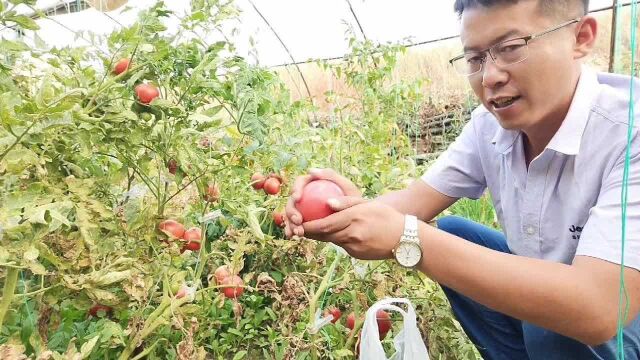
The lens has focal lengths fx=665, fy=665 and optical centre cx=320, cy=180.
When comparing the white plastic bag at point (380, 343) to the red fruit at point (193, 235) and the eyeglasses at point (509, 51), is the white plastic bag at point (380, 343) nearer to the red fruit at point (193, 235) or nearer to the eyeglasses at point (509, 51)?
the red fruit at point (193, 235)

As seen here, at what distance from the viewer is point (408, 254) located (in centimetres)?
112

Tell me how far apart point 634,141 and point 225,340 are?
1.04 m

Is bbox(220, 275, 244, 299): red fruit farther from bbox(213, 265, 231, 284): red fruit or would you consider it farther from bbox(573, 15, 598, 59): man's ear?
bbox(573, 15, 598, 59): man's ear

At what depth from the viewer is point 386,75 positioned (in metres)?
2.79

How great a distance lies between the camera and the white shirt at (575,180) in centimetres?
114

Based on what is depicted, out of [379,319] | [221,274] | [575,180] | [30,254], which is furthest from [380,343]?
[30,254]

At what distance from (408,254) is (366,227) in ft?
0.28

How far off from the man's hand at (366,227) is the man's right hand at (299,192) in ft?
0.29

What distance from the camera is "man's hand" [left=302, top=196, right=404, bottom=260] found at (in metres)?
1.10

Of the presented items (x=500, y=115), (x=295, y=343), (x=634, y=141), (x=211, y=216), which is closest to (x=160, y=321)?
(x=211, y=216)

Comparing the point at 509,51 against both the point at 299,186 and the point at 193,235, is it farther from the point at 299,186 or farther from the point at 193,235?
the point at 193,235

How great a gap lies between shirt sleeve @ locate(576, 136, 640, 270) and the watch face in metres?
0.28

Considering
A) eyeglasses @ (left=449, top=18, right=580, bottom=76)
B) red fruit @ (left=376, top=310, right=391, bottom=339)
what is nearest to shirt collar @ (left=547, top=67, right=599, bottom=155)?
eyeglasses @ (left=449, top=18, right=580, bottom=76)

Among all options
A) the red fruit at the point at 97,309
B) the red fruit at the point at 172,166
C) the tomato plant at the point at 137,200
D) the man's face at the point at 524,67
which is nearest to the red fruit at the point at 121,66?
the tomato plant at the point at 137,200
